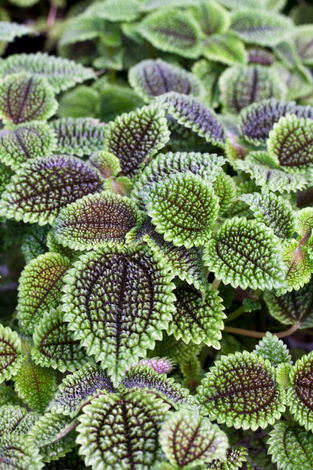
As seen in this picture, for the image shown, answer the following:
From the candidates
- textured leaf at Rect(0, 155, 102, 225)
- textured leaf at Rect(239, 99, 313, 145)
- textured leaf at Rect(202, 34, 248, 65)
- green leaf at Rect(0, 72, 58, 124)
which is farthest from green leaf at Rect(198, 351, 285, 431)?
textured leaf at Rect(202, 34, 248, 65)

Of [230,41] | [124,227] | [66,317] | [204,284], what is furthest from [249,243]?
[230,41]

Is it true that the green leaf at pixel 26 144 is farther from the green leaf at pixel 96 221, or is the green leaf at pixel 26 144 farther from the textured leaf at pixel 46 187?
the green leaf at pixel 96 221

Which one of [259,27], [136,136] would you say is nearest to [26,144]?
[136,136]

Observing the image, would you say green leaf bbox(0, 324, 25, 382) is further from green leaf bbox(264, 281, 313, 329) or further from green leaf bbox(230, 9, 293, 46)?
green leaf bbox(230, 9, 293, 46)

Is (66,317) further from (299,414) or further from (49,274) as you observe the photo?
(299,414)

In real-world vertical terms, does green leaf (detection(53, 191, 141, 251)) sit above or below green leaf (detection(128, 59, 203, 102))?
below

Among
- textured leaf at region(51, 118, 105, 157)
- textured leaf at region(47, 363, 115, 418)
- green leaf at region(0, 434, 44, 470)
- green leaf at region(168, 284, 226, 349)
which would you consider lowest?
green leaf at region(0, 434, 44, 470)
